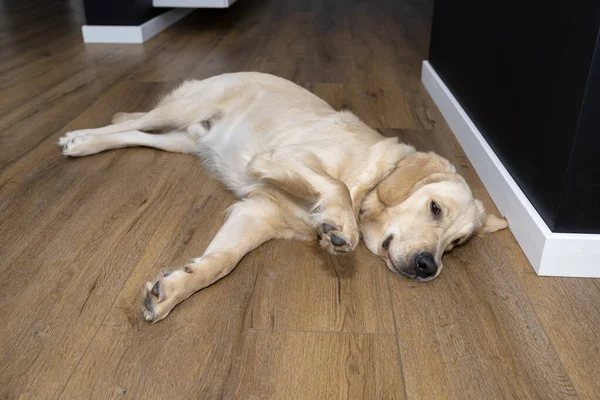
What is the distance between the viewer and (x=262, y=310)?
1.65m

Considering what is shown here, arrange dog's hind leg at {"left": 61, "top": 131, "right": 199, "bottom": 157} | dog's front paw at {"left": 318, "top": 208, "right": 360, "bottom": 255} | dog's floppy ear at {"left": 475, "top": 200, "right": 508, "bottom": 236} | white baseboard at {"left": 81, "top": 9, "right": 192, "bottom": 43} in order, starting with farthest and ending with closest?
1. white baseboard at {"left": 81, "top": 9, "right": 192, "bottom": 43}
2. dog's hind leg at {"left": 61, "top": 131, "right": 199, "bottom": 157}
3. dog's floppy ear at {"left": 475, "top": 200, "right": 508, "bottom": 236}
4. dog's front paw at {"left": 318, "top": 208, "right": 360, "bottom": 255}

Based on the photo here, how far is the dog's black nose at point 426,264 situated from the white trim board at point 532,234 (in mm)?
394

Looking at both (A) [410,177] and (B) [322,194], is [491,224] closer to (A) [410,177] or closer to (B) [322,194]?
(A) [410,177]

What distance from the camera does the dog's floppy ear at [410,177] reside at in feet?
6.32

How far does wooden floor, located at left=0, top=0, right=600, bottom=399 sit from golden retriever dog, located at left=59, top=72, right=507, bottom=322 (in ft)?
0.21

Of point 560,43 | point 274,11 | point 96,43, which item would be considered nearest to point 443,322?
point 560,43

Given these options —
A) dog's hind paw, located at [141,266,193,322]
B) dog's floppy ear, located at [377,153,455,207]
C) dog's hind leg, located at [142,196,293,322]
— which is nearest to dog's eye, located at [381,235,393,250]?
dog's floppy ear, located at [377,153,455,207]

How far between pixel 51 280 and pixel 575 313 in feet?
5.15

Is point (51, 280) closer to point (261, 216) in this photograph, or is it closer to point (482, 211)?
point (261, 216)

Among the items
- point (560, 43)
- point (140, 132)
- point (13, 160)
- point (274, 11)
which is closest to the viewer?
point (560, 43)

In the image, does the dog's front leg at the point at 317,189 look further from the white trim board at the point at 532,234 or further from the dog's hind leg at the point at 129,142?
the dog's hind leg at the point at 129,142

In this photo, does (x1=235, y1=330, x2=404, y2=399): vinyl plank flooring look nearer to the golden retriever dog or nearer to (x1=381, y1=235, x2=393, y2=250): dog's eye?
the golden retriever dog

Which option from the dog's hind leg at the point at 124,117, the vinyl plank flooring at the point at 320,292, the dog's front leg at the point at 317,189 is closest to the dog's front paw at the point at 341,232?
the dog's front leg at the point at 317,189

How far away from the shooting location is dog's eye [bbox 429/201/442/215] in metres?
1.88
